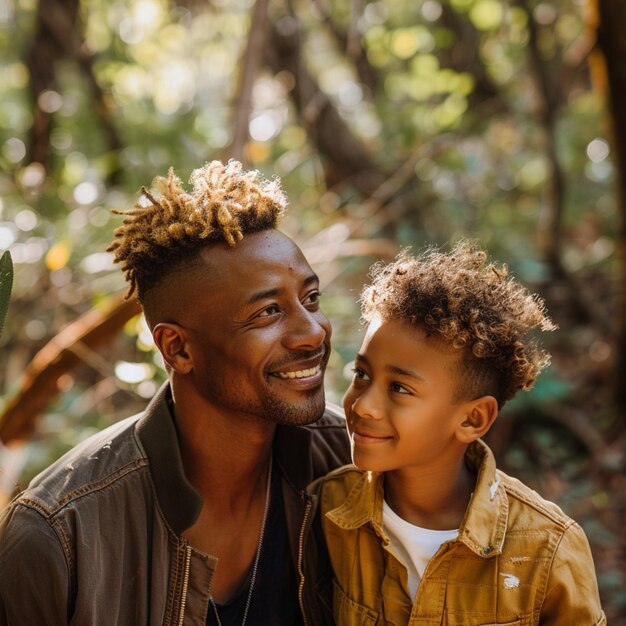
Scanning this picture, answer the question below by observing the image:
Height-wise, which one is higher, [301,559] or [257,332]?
[257,332]

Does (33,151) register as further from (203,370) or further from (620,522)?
(620,522)

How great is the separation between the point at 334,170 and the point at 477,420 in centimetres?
471

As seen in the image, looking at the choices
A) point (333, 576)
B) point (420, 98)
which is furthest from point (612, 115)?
point (333, 576)

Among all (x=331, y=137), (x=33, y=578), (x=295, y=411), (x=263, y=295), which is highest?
(x=331, y=137)

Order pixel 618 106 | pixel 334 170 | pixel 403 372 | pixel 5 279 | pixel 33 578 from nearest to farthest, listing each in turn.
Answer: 1. pixel 5 279
2. pixel 33 578
3. pixel 403 372
4. pixel 618 106
5. pixel 334 170

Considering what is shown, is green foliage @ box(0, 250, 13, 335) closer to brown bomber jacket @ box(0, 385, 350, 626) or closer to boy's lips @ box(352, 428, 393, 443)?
brown bomber jacket @ box(0, 385, 350, 626)

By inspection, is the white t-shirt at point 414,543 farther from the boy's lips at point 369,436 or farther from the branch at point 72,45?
the branch at point 72,45

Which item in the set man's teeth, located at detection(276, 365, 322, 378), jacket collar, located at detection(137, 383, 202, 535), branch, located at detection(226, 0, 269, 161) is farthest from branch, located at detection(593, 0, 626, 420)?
jacket collar, located at detection(137, 383, 202, 535)

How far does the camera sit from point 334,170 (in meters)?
6.80

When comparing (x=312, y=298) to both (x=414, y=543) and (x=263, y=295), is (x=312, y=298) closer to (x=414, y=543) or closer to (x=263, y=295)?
(x=263, y=295)

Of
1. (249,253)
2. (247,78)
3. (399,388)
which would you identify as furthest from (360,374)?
(247,78)

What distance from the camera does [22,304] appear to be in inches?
182

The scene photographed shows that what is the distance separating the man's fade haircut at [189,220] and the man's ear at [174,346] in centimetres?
15

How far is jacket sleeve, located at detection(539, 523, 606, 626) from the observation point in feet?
7.02
